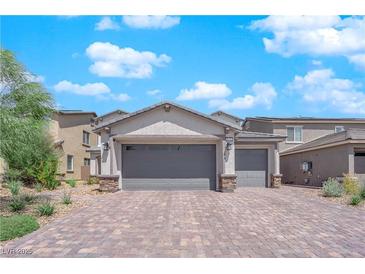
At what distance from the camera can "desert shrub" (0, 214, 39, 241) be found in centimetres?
795

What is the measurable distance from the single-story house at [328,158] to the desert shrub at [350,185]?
1.16m

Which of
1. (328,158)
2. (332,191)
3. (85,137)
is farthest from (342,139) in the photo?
(85,137)

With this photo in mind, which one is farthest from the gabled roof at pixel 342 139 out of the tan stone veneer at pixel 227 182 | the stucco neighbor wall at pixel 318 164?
the tan stone veneer at pixel 227 182

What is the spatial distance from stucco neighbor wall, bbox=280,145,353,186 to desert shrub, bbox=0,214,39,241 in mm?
16424

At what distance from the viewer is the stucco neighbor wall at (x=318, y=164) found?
20.1 metres

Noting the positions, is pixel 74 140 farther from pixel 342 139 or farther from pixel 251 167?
pixel 342 139

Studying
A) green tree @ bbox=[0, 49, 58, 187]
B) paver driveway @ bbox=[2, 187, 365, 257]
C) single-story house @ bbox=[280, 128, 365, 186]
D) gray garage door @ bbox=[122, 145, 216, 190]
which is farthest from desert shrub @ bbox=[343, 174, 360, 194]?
green tree @ bbox=[0, 49, 58, 187]

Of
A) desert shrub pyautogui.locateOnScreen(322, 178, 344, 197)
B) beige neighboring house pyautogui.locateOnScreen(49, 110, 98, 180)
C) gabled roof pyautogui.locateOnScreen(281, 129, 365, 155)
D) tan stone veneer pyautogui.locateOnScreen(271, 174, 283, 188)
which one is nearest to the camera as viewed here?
desert shrub pyautogui.locateOnScreen(322, 178, 344, 197)

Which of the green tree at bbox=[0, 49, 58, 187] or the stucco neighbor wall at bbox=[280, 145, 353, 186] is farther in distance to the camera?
the stucco neighbor wall at bbox=[280, 145, 353, 186]

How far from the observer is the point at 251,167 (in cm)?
2178

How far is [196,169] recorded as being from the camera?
1898 cm

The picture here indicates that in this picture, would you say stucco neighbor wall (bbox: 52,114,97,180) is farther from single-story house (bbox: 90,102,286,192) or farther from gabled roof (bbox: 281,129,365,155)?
gabled roof (bbox: 281,129,365,155)

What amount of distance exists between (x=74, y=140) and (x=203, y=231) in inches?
973

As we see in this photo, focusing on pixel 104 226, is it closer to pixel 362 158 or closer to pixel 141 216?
pixel 141 216
